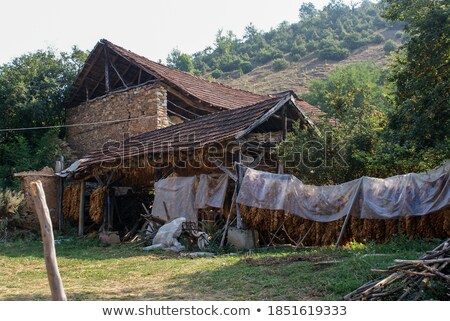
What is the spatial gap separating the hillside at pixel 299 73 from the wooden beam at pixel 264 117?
104 ft

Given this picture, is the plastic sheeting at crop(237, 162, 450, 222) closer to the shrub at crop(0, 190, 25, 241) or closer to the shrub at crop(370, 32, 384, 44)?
the shrub at crop(0, 190, 25, 241)

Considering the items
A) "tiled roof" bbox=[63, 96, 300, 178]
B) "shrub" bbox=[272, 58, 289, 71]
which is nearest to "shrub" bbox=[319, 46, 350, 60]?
"shrub" bbox=[272, 58, 289, 71]

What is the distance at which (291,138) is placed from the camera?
42.8 ft

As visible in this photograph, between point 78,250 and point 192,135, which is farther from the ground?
point 192,135

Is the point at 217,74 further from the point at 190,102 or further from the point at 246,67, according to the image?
the point at 190,102

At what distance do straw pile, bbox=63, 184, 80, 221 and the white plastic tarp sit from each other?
14.8 feet

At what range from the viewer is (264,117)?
13133 mm

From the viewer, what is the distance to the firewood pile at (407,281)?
565 centimetres

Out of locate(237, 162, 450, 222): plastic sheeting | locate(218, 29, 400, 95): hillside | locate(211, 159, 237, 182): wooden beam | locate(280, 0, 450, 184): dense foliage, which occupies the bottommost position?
locate(237, 162, 450, 222): plastic sheeting

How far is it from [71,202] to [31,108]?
6.40 meters

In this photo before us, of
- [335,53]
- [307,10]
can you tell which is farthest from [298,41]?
[307,10]

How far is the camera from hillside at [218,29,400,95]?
47750 millimetres

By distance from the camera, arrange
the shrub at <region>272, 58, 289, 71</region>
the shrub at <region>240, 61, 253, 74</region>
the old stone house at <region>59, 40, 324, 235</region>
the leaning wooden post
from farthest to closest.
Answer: the shrub at <region>240, 61, 253, 74</region>
the shrub at <region>272, 58, 289, 71</region>
the old stone house at <region>59, 40, 324, 235</region>
the leaning wooden post

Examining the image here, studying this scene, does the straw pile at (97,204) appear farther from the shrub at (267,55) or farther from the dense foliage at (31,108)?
the shrub at (267,55)
